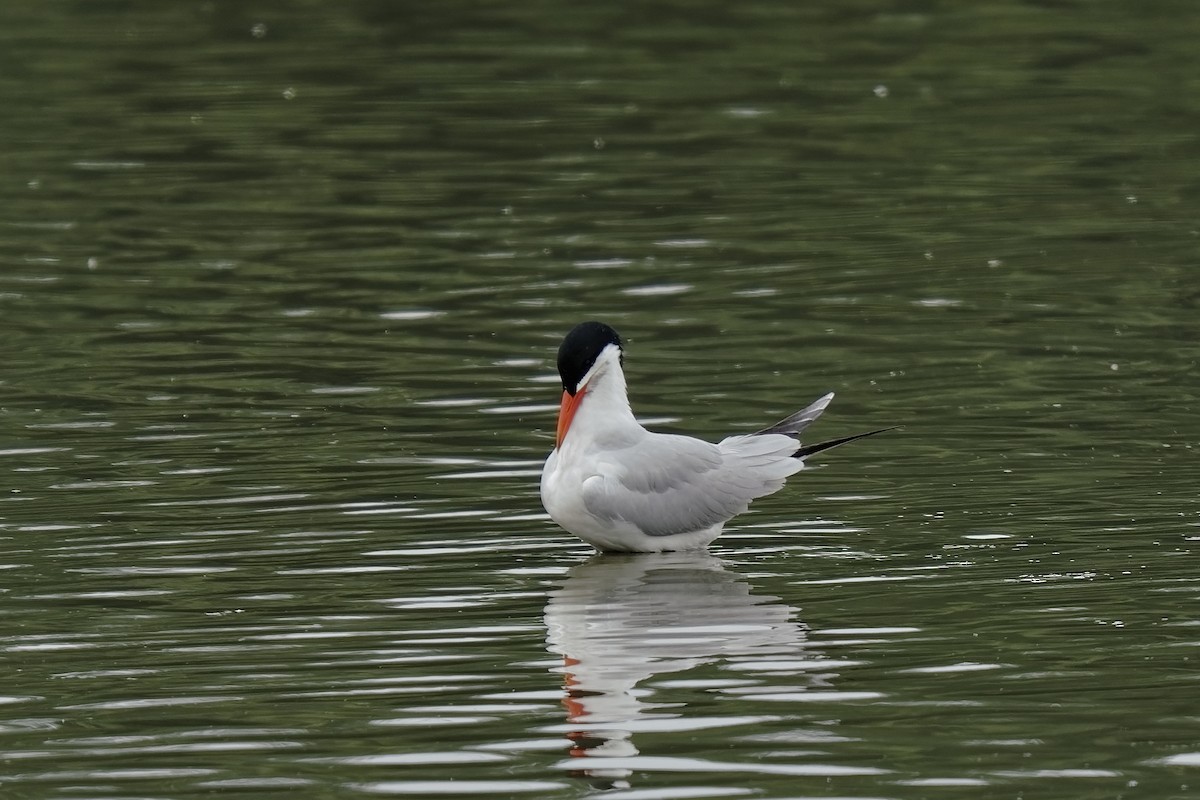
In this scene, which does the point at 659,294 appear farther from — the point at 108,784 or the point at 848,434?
the point at 108,784

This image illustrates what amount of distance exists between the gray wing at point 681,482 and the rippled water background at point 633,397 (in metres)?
0.24

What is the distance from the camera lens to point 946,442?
38.0 feet

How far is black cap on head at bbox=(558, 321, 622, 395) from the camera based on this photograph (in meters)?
10.4

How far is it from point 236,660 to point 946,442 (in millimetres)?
4432

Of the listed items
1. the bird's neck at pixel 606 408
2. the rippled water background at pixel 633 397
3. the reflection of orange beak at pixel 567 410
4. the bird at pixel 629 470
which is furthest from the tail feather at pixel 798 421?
the reflection of orange beak at pixel 567 410

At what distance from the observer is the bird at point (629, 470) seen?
10039mm

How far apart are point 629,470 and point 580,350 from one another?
0.60m

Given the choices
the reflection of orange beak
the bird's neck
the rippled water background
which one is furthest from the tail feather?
the reflection of orange beak

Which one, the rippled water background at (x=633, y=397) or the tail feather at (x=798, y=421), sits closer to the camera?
the rippled water background at (x=633, y=397)

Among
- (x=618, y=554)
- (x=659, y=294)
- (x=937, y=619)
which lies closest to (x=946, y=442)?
(x=618, y=554)

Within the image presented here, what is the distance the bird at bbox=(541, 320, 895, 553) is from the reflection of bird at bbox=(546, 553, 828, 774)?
0.17 metres

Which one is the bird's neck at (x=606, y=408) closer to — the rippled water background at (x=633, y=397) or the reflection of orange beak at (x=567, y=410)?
the reflection of orange beak at (x=567, y=410)

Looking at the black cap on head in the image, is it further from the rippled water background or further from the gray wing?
the rippled water background

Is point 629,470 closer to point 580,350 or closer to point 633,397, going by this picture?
point 580,350
